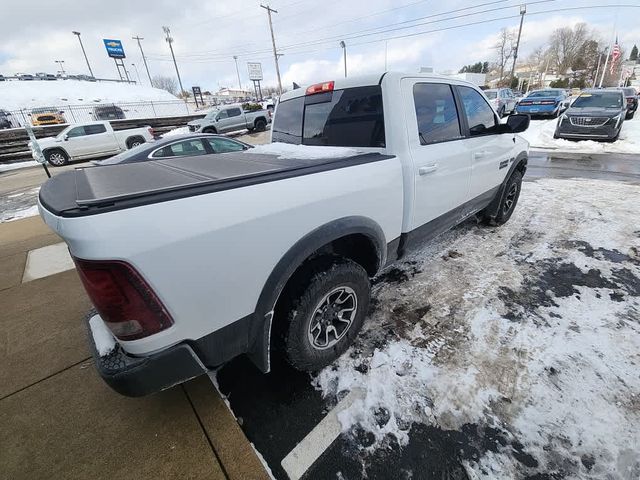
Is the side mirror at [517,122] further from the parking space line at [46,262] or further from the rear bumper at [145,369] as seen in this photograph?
the parking space line at [46,262]

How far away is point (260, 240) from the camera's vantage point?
1.50m

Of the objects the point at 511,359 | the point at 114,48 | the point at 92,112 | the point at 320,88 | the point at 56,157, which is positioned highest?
the point at 114,48

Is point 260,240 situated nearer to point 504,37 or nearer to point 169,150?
point 169,150

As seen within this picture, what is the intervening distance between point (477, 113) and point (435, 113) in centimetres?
92

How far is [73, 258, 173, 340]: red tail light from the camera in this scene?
1184 millimetres

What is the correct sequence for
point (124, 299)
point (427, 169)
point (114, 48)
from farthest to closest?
point (114, 48) → point (427, 169) → point (124, 299)

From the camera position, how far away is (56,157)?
13445 millimetres

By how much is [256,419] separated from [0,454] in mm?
1410

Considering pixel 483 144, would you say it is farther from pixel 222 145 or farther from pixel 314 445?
pixel 222 145

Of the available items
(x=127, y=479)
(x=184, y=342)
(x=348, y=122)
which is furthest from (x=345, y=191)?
(x=127, y=479)

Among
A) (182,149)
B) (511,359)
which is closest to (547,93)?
(182,149)

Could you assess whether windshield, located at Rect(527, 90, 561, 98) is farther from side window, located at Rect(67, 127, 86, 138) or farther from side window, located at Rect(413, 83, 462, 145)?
side window, located at Rect(67, 127, 86, 138)

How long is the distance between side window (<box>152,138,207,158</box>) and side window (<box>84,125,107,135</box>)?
1049 centimetres

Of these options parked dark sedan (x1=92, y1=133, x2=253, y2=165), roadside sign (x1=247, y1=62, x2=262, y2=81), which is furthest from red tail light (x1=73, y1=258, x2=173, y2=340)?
roadside sign (x1=247, y1=62, x2=262, y2=81)
